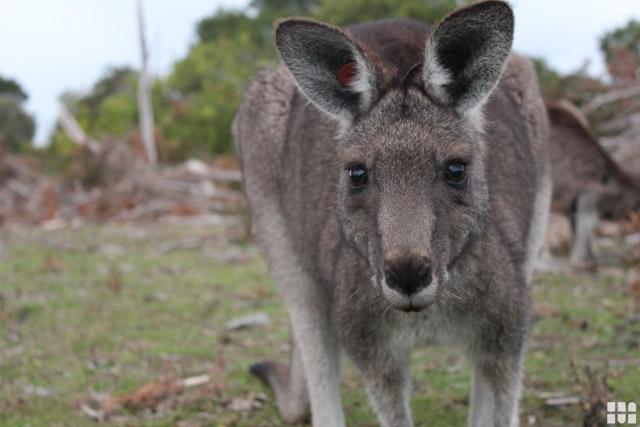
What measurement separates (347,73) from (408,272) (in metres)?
0.82

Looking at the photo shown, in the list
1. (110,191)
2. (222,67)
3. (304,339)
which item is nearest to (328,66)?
(304,339)

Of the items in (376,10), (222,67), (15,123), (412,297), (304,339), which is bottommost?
(15,123)

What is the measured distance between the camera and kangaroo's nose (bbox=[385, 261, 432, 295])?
75.8 inches

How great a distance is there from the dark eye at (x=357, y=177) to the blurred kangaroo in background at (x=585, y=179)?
203 inches

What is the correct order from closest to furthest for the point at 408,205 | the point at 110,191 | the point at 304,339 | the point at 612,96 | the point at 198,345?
1. the point at 408,205
2. the point at 304,339
3. the point at 198,345
4. the point at 612,96
5. the point at 110,191

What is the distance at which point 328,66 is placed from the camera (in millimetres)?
2354

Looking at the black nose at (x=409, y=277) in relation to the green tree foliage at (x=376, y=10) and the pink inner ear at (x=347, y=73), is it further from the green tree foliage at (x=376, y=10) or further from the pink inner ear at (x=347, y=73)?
the green tree foliage at (x=376, y=10)

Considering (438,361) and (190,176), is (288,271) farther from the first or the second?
(190,176)

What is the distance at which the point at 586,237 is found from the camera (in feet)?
23.1

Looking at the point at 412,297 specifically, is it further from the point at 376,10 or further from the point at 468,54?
the point at 376,10

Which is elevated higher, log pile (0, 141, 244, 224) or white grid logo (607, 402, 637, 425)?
white grid logo (607, 402, 637, 425)

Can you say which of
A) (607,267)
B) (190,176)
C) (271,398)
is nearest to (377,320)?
(271,398)

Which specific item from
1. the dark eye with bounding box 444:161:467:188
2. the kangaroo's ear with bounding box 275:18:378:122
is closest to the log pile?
the kangaroo's ear with bounding box 275:18:378:122

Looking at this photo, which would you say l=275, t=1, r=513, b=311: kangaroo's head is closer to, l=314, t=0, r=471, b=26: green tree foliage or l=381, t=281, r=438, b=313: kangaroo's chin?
l=381, t=281, r=438, b=313: kangaroo's chin
